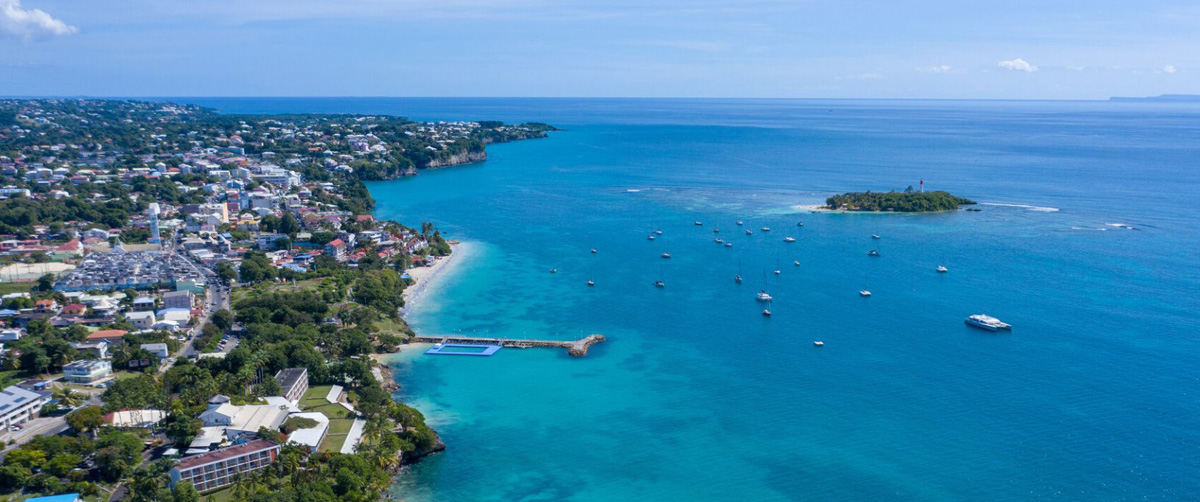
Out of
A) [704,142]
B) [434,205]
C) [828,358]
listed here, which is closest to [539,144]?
[704,142]

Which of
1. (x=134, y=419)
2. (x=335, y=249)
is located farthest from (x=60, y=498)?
(x=335, y=249)

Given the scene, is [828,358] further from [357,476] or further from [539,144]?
[539,144]

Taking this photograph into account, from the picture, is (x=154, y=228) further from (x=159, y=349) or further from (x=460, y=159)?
(x=460, y=159)

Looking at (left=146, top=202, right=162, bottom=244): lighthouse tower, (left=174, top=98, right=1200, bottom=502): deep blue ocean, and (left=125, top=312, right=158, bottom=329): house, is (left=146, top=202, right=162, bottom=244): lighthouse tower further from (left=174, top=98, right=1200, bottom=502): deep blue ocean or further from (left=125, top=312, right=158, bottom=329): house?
(left=125, top=312, right=158, bottom=329): house

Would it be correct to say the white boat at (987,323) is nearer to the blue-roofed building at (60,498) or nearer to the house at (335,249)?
the blue-roofed building at (60,498)

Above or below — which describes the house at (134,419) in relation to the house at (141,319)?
below

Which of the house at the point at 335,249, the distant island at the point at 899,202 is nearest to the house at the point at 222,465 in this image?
the house at the point at 335,249
